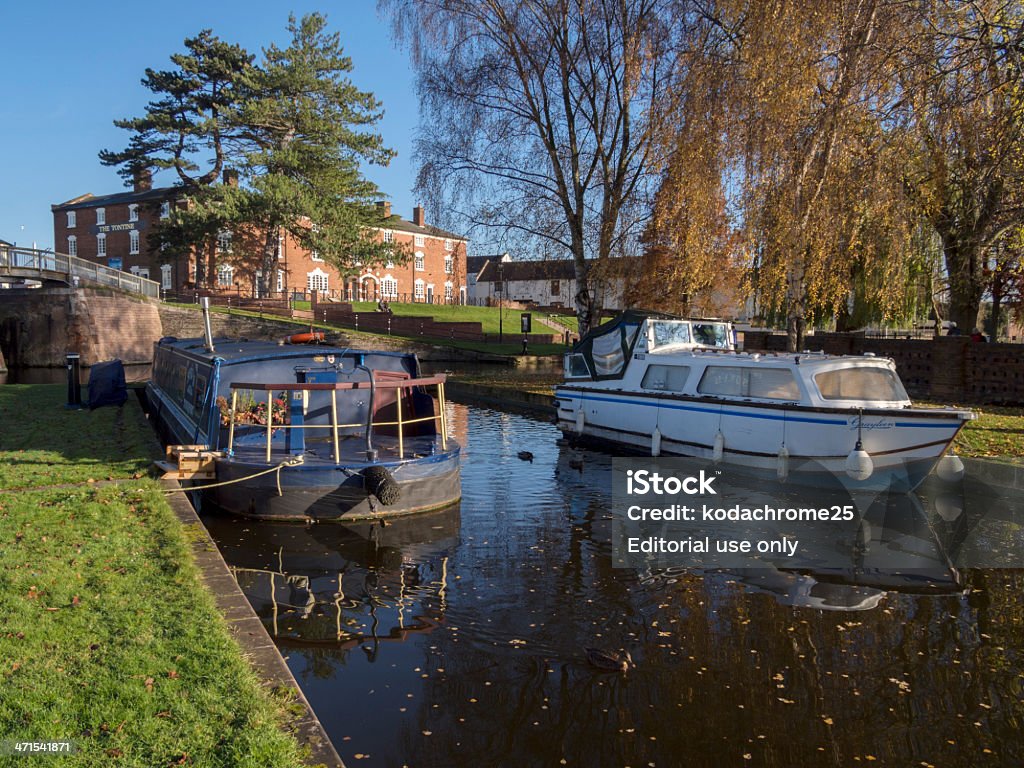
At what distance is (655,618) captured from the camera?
7.81m

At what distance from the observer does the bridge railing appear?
37.5 m

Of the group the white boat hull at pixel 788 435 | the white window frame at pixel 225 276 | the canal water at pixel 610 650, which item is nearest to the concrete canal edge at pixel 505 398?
the white boat hull at pixel 788 435

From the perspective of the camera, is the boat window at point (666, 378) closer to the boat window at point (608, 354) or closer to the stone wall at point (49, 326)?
the boat window at point (608, 354)

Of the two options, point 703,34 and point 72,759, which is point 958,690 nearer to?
point 72,759

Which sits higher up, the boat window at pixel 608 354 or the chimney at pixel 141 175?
the chimney at pixel 141 175

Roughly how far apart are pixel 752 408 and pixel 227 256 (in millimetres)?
49825

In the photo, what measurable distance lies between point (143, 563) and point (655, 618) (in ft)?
16.7

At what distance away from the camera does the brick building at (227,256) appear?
189ft

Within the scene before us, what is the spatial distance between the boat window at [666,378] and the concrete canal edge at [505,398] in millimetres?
5645

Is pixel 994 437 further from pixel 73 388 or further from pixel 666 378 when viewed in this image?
pixel 73 388

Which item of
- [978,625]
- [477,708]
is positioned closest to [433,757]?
[477,708]

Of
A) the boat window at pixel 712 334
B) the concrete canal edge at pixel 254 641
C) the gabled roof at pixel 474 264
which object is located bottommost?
the concrete canal edge at pixel 254 641

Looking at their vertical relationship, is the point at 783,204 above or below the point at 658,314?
above

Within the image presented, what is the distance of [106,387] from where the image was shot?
2103 centimetres
